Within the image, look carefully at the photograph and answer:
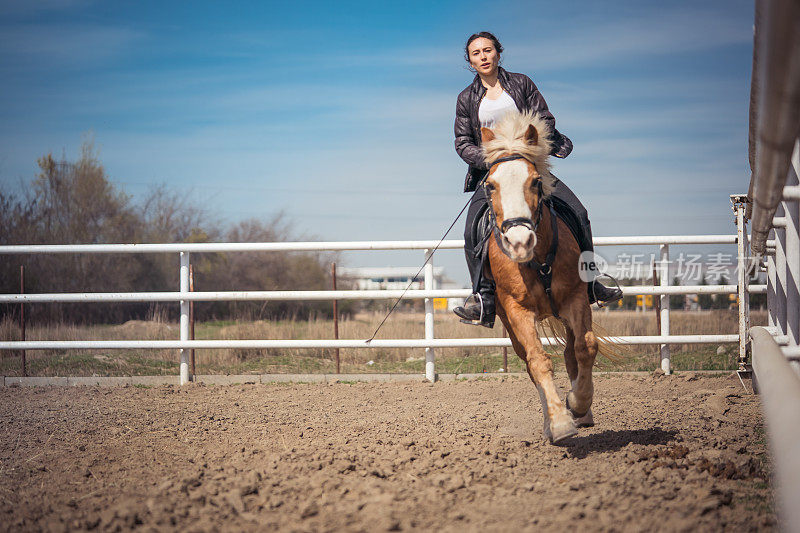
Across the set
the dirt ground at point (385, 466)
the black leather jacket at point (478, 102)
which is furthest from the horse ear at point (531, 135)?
the dirt ground at point (385, 466)

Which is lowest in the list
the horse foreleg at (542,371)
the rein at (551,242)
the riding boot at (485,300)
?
the horse foreleg at (542,371)

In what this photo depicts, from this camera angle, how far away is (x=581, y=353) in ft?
13.7

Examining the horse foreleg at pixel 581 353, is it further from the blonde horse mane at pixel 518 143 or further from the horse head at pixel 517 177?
the blonde horse mane at pixel 518 143

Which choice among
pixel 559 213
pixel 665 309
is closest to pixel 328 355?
pixel 665 309

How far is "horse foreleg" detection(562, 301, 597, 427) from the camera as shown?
164 inches

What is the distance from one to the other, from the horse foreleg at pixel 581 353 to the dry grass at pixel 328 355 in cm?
425

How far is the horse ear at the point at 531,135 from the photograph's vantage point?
4117mm

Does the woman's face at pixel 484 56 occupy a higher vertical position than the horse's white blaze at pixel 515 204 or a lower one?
higher

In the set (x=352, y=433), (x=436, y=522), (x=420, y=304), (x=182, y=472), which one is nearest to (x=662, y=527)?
(x=436, y=522)

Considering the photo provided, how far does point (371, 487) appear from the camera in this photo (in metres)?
2.96

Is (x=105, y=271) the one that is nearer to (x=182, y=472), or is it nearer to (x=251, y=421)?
(x=251, y=421)

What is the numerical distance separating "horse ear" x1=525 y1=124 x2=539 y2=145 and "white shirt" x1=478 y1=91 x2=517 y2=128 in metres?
0.88

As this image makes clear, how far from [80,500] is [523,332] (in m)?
2.59

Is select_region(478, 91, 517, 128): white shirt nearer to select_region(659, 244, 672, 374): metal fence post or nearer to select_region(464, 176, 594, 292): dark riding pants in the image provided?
select_region(464, 176, 594, 292): dark riding pants
